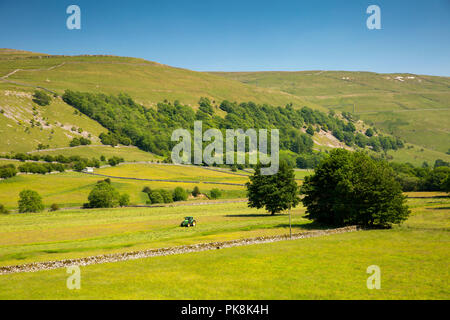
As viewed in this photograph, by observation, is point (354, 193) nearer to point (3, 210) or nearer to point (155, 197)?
point (155, 197)

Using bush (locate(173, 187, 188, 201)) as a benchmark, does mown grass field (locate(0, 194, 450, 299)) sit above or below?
above

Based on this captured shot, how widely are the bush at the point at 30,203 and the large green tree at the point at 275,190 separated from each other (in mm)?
64230

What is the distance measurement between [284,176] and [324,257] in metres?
51.8

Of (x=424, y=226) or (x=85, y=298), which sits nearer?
(x=85, y=298)

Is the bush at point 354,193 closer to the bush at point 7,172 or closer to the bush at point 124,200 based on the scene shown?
the bush at point 124,200

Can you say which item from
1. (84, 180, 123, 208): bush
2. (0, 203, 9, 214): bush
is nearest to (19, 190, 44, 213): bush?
(0, 203, 9, 214): bush

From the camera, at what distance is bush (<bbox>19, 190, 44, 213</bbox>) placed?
373 feet

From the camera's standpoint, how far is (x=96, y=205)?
124 metres

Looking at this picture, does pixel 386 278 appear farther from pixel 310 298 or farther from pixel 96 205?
pixel 96 205

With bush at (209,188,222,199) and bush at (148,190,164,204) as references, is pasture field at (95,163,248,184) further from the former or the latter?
bush at (148,190,164,204)

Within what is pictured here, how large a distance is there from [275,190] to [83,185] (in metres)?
81.2

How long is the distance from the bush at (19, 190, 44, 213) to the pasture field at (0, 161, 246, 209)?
6.95 meters

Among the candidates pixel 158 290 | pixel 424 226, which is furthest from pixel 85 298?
pixel 424 226

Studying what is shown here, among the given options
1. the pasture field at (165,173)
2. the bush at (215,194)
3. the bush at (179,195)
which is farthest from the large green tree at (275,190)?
the pasture field at (165,173)
